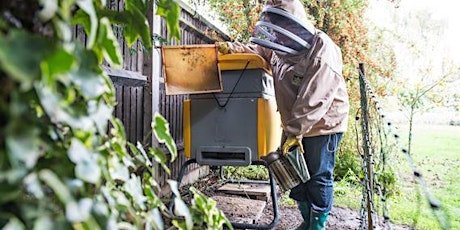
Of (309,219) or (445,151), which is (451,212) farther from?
(445,151)

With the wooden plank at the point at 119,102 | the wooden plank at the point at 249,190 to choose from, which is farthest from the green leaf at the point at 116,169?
the wooden plank at the point at 249,190

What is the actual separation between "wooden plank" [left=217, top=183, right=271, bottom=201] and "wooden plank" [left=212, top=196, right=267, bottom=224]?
0.59 feet

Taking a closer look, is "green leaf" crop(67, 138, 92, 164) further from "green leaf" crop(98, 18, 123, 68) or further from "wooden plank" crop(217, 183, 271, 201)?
"wooden plank" crop(217, 183, 271, 201)

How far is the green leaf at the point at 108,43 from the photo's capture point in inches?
18.5

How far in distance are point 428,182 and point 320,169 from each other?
335 cm

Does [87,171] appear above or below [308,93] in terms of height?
below

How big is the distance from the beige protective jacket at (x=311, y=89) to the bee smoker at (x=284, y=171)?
163mm

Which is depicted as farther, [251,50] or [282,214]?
[282,214]

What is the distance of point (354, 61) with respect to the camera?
492 cm

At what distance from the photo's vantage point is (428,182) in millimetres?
5008

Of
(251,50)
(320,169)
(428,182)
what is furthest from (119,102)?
(428,182)

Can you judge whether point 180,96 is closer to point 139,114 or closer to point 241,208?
point 139,114

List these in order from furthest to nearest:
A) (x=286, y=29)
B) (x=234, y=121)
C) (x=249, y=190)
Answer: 1. (x=249, y=190)
2. (x=234, y=121)
3. (x=286, y=29)

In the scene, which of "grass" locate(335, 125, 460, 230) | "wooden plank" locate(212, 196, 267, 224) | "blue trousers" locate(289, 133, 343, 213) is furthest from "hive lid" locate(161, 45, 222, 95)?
"grass" locate(335, 125, 460, 230)
